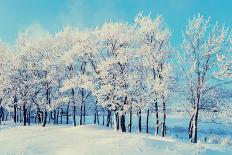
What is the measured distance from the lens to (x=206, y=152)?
25.9m

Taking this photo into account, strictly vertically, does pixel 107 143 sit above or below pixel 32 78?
below

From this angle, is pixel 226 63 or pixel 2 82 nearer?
pixel 226 63

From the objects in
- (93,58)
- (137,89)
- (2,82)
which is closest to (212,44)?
(137,89)

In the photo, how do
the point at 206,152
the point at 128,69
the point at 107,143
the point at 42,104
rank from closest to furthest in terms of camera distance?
the point at 206,152, the point at 107,143, the point at 128,69, the point at 42,104

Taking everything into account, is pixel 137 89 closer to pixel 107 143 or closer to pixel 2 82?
pixel 107 143

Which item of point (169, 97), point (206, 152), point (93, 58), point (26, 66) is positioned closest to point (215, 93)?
point (169, 97)

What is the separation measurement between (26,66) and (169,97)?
2554 centimetres

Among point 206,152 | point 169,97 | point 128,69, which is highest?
point 128,69

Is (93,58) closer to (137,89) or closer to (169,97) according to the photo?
(137,89)

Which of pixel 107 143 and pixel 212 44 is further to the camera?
pixel 212 44

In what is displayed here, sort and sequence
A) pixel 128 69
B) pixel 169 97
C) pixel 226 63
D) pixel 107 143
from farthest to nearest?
pixel 128 69 → pixel 169 97 → pixel 226 63 → pixel 107 143

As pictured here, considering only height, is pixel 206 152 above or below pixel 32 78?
below

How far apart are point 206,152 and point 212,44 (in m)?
16.6

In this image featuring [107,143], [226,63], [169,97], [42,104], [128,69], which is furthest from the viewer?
[42,104]
